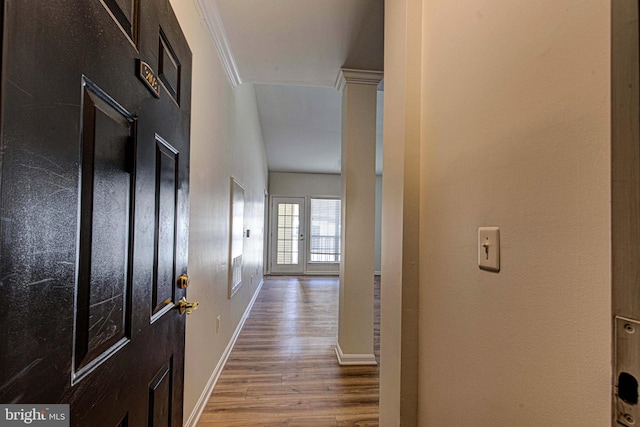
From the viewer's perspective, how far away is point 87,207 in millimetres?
573

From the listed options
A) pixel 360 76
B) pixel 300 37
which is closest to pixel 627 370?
pixel 300 37

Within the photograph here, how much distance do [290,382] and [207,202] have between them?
1.52m

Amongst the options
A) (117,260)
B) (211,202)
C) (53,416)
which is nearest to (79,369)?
(53,416)

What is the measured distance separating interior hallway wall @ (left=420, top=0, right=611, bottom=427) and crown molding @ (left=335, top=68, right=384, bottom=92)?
5.54 feet

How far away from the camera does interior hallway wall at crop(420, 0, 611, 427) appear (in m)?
0.50

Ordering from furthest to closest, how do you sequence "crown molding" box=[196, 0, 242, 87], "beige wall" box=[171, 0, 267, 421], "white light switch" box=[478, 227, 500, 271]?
"crown molding" box=[196, 0, 242, 87]
"beige wall" box=[171, 0, 267, 421]
"white light switch" box=[478, 227, 500, 271]

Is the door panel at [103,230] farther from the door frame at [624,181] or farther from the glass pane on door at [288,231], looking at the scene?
the glass pane on door at [288,231]

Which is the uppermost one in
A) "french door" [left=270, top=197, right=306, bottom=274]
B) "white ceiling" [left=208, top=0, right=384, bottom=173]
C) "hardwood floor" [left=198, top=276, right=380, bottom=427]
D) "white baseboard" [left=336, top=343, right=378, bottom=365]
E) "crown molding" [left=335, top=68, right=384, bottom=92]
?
"white ceiling" [left=208, top=0, right=384, bottom=173]

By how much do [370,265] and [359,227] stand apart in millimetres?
349

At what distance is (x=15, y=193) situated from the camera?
0.42m

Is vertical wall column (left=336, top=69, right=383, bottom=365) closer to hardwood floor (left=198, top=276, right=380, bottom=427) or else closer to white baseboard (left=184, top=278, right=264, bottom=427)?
hardwood floor (left=198, top=276, right=380, bottom=427)

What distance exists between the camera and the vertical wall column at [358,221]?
8.52ft

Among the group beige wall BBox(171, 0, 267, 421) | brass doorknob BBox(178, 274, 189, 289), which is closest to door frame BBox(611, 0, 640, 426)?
brass doorknob BBox(178, 274, 189, 289)

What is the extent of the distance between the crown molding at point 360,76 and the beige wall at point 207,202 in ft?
3.42
